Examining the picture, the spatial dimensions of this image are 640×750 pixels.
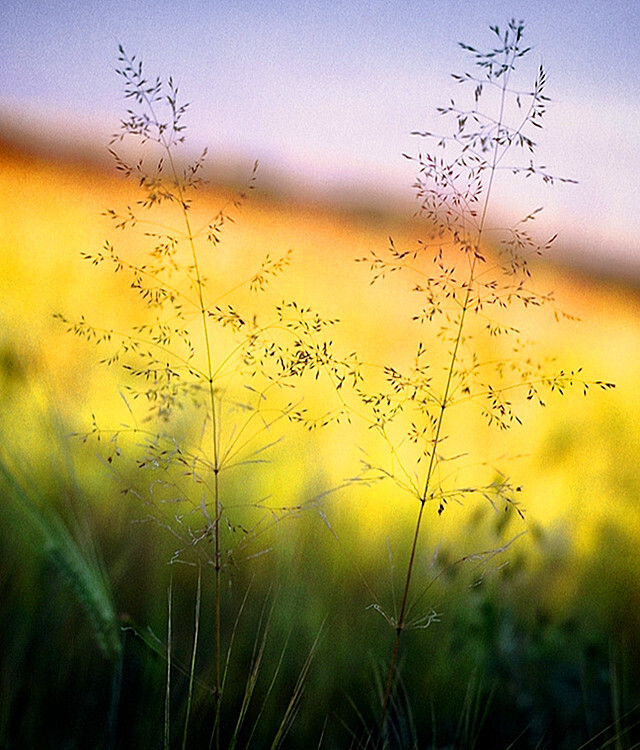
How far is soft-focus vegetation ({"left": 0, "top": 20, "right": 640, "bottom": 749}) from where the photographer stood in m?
0.94

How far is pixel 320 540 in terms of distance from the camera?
1101 millimetres

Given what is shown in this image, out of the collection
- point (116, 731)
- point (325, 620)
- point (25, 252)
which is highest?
point (25, 252)

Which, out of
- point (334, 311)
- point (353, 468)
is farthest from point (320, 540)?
point (334, 311)

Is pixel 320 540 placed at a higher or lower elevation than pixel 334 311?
lower

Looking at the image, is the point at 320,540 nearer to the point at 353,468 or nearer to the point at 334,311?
the point at 353,468

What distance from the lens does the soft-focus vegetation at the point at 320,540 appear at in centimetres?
94

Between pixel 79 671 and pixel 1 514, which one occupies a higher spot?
pixel 1 514

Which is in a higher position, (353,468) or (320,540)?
(353,468)

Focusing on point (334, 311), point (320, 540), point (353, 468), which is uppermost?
point (334, 311)

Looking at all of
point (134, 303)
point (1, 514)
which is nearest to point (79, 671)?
point (1, 514)

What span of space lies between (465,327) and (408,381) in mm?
206

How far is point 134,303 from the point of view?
3.55 feet

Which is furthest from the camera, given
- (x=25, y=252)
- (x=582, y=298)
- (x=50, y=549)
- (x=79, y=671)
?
(x=25, y=252)

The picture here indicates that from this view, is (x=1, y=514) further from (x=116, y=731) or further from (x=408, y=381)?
(x=408, y=381)
